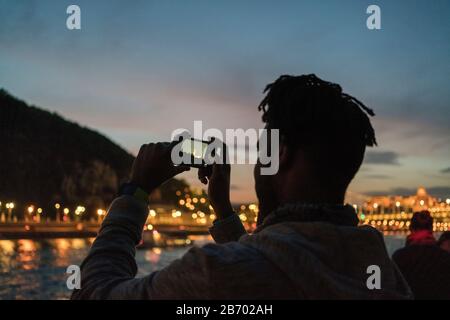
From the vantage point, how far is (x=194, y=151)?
2.09 metres

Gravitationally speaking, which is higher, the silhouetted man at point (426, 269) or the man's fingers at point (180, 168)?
the man's fingers at point (180, 168)

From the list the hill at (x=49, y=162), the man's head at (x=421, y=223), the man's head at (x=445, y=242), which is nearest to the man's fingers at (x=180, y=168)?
the man's head at (x=421, y=223)

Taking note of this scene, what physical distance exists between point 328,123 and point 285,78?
0.78 feet

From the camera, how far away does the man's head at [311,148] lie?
174cm

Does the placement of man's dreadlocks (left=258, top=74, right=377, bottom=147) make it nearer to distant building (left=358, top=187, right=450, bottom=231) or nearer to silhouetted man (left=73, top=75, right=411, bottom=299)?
→ silhouetted man (left=73, top=75, right=411, bottom=299)

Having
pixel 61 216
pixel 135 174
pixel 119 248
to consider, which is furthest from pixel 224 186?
pixel 61 216

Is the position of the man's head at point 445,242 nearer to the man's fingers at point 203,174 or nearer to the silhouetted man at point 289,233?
the man's fingers at point 203,174

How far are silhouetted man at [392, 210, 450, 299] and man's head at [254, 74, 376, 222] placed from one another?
3.20 metres

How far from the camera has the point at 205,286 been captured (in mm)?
1428

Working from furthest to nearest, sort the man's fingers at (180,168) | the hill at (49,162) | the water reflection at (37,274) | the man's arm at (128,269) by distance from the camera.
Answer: the hill at (49,162) < the water reflection at (37,274) < the man's fingers at (180,168) < the man's arm at (128,269)

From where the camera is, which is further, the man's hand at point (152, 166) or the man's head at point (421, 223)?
the man's head at point (421, 223)

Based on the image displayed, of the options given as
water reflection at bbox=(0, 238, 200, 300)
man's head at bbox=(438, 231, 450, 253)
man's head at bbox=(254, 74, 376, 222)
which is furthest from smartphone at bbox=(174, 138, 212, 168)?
water reflection at bbox=(0, 238, 200, 300)

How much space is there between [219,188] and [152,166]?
1.68ft
